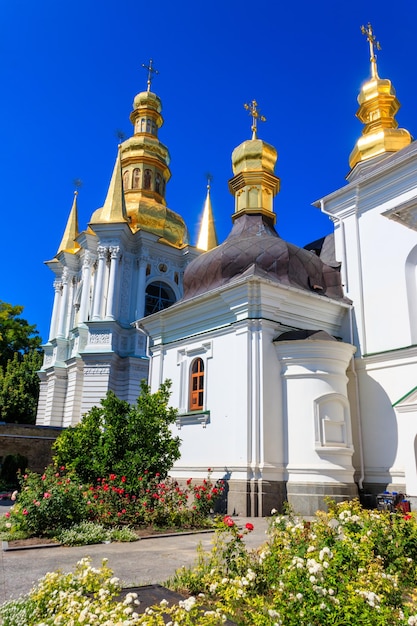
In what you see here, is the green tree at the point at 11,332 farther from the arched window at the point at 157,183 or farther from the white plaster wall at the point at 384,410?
the white plaster wall at the point at 384,410

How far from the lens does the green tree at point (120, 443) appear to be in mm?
10047

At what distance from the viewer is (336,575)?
12.8 feet

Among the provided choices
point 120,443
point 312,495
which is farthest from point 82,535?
point 312,495

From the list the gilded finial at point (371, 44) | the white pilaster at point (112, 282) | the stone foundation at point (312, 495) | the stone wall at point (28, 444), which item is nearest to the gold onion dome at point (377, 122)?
the gilded finial at point (371, 44)

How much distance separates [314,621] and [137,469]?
7.01 meters

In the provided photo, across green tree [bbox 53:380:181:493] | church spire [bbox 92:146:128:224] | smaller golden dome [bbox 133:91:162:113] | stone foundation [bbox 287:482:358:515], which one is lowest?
stone foundation [bbox 287:482:358:515]

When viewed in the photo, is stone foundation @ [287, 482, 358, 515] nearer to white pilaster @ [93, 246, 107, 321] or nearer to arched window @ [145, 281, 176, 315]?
white pilaster @ [93, 246, 107, 321]

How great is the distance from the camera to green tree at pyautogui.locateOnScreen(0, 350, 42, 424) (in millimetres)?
33656

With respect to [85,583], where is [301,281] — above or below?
above

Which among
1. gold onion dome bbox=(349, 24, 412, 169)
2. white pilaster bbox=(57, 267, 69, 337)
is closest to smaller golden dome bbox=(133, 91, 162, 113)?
white pilaster bbox=(57, 267, 69, 337)

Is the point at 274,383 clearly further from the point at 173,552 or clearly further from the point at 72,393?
the point at 72,393

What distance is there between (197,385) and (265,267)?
3.83 m

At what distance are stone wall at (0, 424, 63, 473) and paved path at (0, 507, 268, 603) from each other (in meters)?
14.2

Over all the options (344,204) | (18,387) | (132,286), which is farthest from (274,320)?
(18,387)
